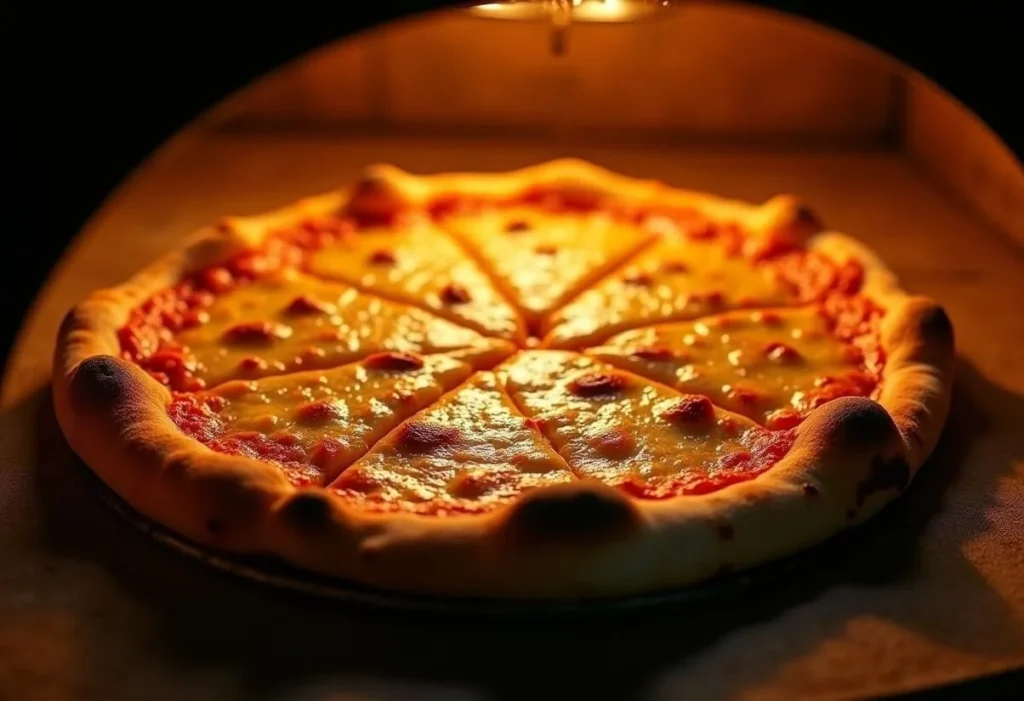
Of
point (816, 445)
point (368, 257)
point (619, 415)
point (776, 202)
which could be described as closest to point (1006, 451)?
point (816, 445)

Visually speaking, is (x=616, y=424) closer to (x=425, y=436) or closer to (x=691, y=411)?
(x=691, y=411)

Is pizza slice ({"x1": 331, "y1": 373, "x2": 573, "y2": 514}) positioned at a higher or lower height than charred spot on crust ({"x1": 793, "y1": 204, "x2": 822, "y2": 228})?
lower

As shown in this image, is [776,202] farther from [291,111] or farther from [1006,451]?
[291,111]

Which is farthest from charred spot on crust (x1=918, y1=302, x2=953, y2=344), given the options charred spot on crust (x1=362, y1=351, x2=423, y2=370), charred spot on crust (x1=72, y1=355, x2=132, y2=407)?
charred spot on crust (x1=72, y1=355, x2=132, y2=407)

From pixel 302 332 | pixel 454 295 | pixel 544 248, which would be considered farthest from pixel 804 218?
pixel 302 332

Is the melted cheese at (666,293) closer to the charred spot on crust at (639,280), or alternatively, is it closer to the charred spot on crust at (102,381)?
the charred spot on crust at (639,280)

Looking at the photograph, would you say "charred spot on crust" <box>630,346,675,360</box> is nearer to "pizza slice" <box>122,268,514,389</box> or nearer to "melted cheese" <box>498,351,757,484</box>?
"melted cheese" <box>498,351,757,484</box>

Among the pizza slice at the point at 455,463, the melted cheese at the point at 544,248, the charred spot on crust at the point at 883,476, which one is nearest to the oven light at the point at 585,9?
the melted cheese at the point at 544,248
